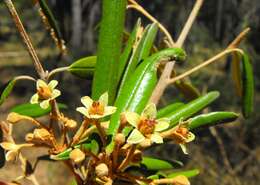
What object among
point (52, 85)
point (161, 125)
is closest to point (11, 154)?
point (52, 85)

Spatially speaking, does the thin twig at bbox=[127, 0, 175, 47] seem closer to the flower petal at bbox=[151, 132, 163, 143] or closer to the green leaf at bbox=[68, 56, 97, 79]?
the green leaf at bbox=[68, 56, 97, 79]

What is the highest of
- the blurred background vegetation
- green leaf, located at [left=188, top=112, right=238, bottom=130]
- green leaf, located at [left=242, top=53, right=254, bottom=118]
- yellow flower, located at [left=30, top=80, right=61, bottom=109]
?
yellow flower, located at [left=30, top=80, right=61, bottom=109]

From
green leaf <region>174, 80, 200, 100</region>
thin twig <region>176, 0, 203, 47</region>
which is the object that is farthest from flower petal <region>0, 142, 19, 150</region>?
green leaf <region>174, 80, 200, 100</region>

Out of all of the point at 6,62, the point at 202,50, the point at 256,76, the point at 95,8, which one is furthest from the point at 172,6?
the point at 256,76

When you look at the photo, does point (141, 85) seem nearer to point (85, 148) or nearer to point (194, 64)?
point (85, 148)

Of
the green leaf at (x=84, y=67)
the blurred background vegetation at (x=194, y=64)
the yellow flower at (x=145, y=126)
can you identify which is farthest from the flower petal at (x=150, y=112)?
the blurred background vegetation at (x=194, y=64)
